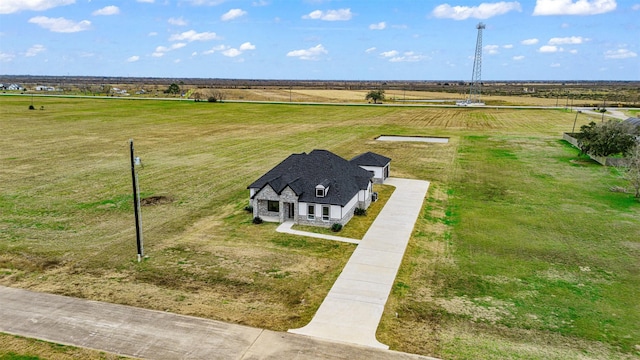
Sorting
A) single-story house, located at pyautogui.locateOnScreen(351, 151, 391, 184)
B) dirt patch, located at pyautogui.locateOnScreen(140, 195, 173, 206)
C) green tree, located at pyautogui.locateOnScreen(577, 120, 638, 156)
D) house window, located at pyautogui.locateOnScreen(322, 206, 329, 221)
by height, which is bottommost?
dirt patch, located at pyautogui.locateOnScreen(140, 195, 173, 206)

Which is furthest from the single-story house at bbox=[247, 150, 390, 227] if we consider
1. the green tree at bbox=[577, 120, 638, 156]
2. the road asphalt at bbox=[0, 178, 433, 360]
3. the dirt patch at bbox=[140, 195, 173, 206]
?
the green tree at bbox=[577, 120, 638, 156]

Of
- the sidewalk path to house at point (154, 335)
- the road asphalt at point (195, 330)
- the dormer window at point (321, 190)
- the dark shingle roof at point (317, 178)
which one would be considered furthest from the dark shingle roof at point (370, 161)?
the sidewalk path to house at point (154, 335)

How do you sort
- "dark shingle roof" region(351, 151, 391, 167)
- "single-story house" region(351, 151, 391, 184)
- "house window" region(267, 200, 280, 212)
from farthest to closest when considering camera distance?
"dark shingle roof" region(351, 151, 391, 167)
"single-story house" region(351, 151, 391, 184)
"house window" region(267, 200, 280, 212)

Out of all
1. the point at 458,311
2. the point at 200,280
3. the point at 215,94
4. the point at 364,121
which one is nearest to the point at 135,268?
the point at 200,280

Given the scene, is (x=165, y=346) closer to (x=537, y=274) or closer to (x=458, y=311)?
(x=458, y=311)

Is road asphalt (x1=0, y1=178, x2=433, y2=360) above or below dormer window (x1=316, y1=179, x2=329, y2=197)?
below

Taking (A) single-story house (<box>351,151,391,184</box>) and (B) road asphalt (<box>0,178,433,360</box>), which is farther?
(A) single-story house (<box>351,151,391,184</box>)

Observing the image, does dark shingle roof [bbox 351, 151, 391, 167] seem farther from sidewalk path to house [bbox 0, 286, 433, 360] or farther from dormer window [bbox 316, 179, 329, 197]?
sidewalk path to house [bbox 0, 286, 433, 360]

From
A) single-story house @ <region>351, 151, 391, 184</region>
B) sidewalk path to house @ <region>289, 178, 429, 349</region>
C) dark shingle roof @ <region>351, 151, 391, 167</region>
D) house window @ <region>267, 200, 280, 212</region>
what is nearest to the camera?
sidewalk path to house @ <region>289, 178, 429, 349</region>
